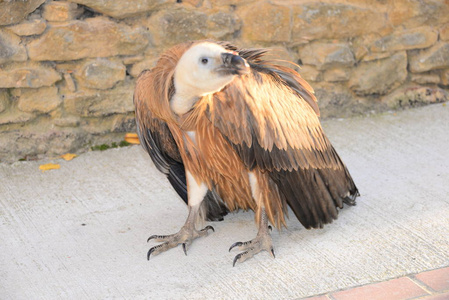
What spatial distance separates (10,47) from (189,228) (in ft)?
5.95

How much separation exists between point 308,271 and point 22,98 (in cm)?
239

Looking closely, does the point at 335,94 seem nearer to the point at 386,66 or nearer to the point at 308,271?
the point at 386,66

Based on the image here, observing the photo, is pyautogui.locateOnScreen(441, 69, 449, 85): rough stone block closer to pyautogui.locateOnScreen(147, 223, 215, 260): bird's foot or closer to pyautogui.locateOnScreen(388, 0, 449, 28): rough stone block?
pyautogui.locateOnScreen(388, 0, 449, 28): rough stone block

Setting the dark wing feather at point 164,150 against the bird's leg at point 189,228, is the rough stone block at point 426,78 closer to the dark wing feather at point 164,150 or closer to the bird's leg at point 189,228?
the dark wing feather at point 164,150

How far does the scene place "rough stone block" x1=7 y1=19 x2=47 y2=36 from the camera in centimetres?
427

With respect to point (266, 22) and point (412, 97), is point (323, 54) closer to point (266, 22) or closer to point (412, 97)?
point (266, 22)

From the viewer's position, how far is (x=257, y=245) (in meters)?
3.40

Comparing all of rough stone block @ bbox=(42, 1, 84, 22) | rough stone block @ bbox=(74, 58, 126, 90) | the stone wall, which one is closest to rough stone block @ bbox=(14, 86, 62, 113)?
the stone wall

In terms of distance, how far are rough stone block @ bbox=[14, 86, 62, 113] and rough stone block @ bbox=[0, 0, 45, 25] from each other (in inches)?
19.3

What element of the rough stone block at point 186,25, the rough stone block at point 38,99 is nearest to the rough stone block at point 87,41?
the rough stone block at point 186,25

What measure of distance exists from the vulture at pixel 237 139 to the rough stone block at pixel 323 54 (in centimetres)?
156

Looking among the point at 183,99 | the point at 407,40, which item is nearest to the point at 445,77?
the point at 407,40

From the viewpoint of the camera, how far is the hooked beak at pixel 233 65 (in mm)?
2859

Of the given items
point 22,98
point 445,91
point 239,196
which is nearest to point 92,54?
point 22,98
